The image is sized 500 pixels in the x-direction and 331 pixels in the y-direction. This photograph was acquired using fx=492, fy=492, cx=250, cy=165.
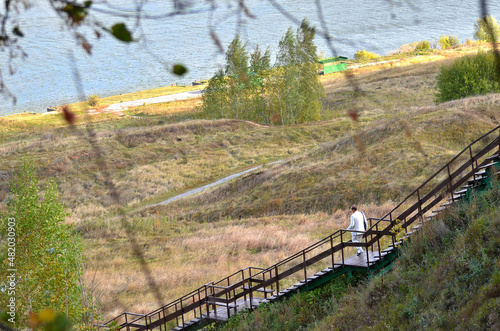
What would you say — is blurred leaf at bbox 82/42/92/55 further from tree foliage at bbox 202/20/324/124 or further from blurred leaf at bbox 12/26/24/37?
tree foliage at bbox 202/20/324/124

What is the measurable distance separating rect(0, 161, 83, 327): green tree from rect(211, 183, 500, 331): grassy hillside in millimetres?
4581

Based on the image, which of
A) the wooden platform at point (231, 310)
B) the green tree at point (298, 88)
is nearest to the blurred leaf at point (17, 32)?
the wooden platform at point (231, 310)

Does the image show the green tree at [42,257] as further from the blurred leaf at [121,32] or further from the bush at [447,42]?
the bush at [447,42]

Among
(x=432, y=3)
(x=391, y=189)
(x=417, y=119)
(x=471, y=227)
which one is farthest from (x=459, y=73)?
(x=432, y=3)

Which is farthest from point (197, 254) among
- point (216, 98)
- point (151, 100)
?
point (151, 100)

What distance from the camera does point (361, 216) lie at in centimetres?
1561

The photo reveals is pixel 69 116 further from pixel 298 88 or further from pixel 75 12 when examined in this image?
pixel 298 88

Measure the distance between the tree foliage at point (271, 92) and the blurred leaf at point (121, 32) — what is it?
2351 inches

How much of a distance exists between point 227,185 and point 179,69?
41.1m

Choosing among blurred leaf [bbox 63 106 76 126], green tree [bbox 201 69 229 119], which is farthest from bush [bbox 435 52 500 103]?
blurred leaf [bbox 63 106 76 126]

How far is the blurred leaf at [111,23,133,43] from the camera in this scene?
160 centimetres

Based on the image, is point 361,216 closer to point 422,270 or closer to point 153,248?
point 422,270

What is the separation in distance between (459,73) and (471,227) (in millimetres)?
45239

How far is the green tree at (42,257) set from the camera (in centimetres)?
1234
